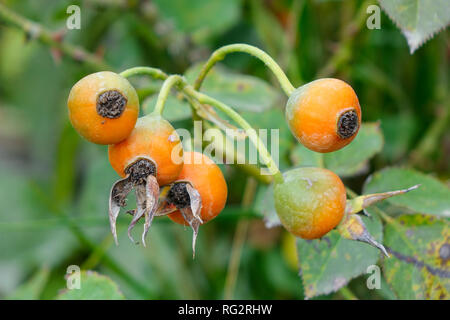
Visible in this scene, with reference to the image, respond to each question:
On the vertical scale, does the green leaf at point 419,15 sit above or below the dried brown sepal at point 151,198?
above

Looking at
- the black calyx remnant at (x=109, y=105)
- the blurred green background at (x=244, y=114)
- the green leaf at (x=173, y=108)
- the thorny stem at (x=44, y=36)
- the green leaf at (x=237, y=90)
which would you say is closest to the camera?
the black calyx remnant at (x=109, y=105)

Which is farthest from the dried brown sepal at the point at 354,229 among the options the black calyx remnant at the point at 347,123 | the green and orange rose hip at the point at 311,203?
the black calyx remnant at the point at 347,123

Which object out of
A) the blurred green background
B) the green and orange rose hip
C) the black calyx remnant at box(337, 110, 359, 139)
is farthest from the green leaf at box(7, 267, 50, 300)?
the black calyx remnant at box(337, 110, 359, 139)

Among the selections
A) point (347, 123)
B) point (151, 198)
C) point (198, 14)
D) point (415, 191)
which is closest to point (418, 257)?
point (415, 191)

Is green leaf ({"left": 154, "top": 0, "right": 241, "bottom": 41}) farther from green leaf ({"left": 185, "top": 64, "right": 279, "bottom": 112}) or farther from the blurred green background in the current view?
green leaf ({"left": 185, "top": 64, "right": 279, "bottom": 112})

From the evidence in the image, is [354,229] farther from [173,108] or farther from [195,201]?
[173,108]

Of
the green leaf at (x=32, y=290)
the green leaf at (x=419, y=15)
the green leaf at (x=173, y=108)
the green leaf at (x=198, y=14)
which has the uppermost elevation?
the green leaf at (x=198, y=14)

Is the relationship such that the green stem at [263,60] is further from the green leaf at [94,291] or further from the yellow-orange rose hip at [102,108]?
the green leaf at [94,291]
